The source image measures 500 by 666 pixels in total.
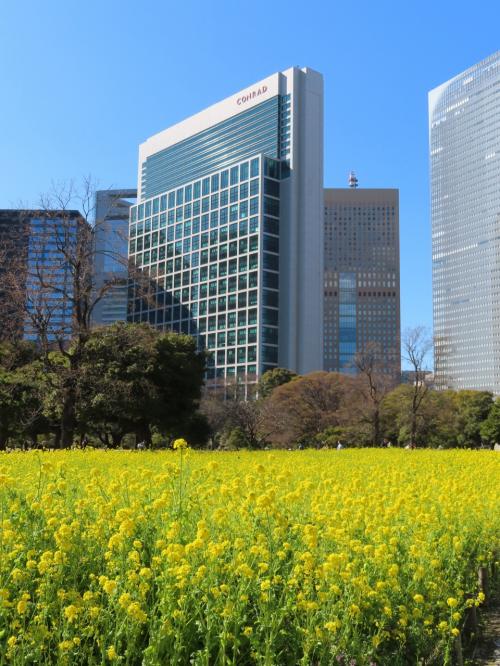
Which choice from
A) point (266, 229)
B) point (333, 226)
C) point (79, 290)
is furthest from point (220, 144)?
point (79, 290)

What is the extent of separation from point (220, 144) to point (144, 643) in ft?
359

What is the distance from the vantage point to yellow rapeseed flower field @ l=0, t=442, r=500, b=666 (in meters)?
2.90

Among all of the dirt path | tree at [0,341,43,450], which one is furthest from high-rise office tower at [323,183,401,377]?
the dirt path

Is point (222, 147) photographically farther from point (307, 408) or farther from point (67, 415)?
point (67, 415)

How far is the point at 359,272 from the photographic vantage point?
172 meters

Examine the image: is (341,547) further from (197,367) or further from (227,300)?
(227,300)

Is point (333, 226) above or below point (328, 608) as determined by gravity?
above

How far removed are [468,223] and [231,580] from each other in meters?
146

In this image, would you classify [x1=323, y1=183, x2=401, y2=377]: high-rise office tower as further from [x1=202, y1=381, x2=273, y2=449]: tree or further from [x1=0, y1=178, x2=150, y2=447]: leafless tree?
[x1=0, y1=178, x2=150, y2=447]: leafless tree

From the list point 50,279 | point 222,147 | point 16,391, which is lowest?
point 16,391

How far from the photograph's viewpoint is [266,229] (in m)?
88.9

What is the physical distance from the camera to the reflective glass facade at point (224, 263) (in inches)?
3467

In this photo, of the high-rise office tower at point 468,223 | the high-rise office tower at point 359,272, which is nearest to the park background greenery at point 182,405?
the high-rise office tower at point 468,223

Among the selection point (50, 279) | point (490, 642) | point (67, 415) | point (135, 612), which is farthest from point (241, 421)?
point (135, 612)
